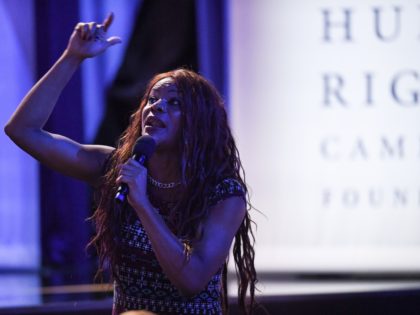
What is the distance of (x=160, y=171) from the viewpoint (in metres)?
2.20

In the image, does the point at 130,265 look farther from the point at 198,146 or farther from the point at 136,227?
the point at 198,146

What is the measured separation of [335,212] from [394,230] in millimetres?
347

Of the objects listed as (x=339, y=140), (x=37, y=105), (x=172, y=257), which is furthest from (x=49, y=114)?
(x=339, y=140)

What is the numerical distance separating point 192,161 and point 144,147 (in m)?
0.26

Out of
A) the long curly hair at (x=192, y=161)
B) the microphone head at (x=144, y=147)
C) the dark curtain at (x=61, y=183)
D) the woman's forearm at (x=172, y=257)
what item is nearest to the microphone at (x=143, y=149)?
the microphone head at (x=144, y=147)

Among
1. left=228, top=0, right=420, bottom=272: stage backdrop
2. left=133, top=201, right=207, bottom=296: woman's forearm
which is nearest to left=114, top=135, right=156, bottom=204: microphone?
left=133, top=201, right=207, bottom=296: woman's forearm

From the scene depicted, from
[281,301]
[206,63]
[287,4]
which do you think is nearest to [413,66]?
[287,4]

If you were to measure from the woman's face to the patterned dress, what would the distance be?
18cm

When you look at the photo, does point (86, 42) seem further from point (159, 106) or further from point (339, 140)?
point (339, 140)

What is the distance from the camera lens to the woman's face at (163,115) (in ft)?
6.91

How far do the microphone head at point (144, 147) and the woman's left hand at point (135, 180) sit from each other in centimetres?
4

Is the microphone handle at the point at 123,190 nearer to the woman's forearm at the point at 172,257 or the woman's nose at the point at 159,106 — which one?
the woman's forearm at the point at 172,257

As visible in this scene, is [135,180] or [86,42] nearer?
[135,180]

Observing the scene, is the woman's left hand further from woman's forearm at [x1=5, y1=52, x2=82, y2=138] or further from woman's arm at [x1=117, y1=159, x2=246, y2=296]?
woman's forearm at [x1=5, y1=52, x2=82, y2=138]
